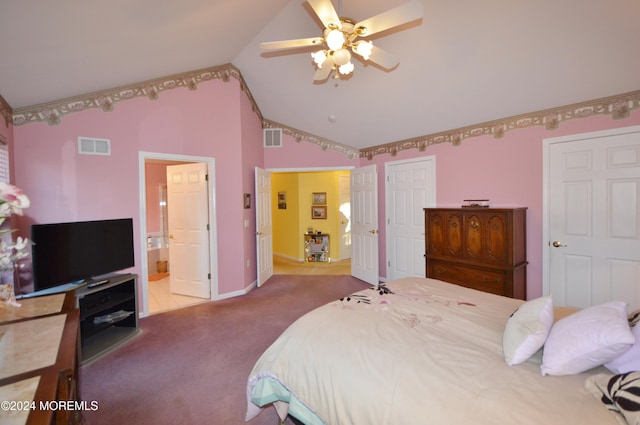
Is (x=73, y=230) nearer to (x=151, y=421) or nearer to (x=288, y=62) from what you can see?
(x=151, y=421)

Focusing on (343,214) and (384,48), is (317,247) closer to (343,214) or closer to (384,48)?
(343,214)

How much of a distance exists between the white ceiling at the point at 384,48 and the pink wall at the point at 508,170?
290mm

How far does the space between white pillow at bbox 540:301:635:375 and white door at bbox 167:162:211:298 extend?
13.3 feet

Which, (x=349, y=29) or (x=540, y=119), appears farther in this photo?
(x=540, y=119)

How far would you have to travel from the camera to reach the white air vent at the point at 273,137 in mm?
5531

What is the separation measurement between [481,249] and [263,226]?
3444mm

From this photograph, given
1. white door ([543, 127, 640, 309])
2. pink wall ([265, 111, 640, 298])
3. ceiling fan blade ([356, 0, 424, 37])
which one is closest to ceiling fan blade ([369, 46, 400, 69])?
ceiling fan blade ([356, 0, 424, 37])

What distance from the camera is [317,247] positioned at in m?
6.95

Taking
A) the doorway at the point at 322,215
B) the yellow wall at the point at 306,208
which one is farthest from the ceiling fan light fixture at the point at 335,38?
the yellow wall at the point at 306,208

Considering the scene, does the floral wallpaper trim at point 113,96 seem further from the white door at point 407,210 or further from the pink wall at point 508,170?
the pink wall at point 508,170

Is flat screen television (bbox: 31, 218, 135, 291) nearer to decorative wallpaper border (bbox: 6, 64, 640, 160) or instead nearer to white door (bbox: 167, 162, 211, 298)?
white door (bbox: 167, 162, 211, 298)

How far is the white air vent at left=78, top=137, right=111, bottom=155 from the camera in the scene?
328 centimetres

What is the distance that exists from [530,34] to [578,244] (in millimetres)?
2222

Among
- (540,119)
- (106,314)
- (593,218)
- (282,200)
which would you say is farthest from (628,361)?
(282,200)
